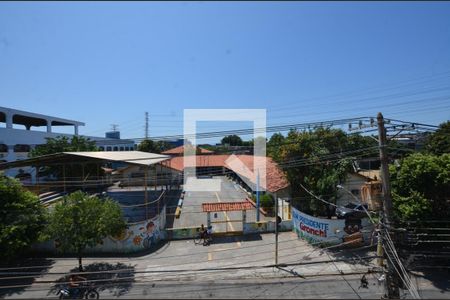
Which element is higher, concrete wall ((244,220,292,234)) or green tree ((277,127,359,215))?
green tree ((277,127,359,215))

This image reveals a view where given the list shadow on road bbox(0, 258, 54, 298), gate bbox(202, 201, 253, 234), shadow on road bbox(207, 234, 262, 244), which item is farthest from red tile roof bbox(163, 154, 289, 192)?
shadow on road bbox(0, 258, 54, 298)

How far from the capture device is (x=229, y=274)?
1534cm

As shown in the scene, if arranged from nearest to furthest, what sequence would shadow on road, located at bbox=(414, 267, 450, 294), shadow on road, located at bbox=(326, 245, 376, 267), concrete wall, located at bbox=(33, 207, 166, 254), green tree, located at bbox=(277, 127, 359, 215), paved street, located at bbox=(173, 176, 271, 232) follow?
shadow on road, located at bbox=(414, 267, 450, 294) < shadow on road, located at bbox=(326, 245, 376, 267) < concrete wall, located at bbox=(33, 207, 166, 254) < green tree, located at bbox=(277, 127, 359, 215) < paved street, located at bbox=(173, 176, 271, 232)

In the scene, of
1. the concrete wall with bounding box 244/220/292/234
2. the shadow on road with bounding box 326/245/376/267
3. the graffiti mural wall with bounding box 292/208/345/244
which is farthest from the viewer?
the concrete wall with bounding box 244/220/292/234

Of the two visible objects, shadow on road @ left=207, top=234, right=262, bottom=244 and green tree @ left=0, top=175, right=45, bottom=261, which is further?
shadow on road @ left=207, top=234, right=262, bottom=244

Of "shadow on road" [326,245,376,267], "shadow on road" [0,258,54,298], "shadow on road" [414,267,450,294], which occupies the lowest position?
"shadow on road" [0,258,54,298]

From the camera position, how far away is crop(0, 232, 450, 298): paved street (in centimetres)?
1309

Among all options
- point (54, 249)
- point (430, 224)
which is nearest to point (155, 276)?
point (54, 249)

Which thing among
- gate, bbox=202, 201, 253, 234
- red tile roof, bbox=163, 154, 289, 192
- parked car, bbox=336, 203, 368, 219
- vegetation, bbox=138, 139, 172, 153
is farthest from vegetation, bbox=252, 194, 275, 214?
vegetation, bbox=138, 139, 172, 153

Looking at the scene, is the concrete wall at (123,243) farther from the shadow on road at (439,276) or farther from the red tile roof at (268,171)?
the shadow on road at (439,276)

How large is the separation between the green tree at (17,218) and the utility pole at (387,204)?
14.3 metres

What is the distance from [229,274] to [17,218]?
33.3 ft

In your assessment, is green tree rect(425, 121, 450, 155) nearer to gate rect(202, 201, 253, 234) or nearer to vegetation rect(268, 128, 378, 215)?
vegetation rect(268, 128, 378, 215)

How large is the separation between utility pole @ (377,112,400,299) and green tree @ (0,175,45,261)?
14322mm
